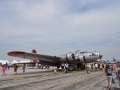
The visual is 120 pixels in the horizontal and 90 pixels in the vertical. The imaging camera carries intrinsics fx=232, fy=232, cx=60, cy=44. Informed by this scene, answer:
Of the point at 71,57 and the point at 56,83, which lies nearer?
the point at 56,83

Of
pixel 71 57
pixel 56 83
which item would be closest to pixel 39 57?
pixel 71 57

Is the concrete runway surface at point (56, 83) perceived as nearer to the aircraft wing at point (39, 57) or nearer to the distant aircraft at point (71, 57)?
the aircraft wing at point (39, 57)

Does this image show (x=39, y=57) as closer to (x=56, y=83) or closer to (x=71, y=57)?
(x=71, y=57)

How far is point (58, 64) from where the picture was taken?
3862cm

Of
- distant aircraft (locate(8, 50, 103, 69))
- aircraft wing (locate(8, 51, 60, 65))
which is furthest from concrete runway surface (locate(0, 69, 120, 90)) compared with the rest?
distant aircraft (locate(8, 50, 103, 69))

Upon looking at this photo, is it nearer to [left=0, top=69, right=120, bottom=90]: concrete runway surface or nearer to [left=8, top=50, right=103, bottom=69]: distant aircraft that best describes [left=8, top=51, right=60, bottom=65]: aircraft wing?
[left=8, top=50, right=103, bottom=69]: distant aircraft

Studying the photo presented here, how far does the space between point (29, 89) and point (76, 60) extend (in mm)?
23229

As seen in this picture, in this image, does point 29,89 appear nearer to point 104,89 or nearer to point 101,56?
point 104,89

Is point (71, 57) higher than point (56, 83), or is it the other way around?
point (71, 57)

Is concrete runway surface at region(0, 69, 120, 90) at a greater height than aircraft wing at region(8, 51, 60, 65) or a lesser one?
lesser

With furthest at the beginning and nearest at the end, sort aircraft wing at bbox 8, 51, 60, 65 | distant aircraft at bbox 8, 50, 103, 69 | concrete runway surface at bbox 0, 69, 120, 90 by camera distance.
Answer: distant aircraft at bbox 8, 50, 103, 69 → aircraft wing at bbox 8, 51, 60, 65 → concrete runway surface at bbox 0, 69, 120, 90

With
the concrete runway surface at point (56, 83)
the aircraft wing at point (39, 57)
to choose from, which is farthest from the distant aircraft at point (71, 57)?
the concrete runway surface at point (56, 83)

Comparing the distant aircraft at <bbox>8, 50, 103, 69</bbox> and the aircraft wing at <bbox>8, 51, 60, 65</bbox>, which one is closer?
the aircraft wing at <bbox>8, 51, 60, 65</bbox>

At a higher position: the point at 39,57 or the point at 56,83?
the point at 39,57
